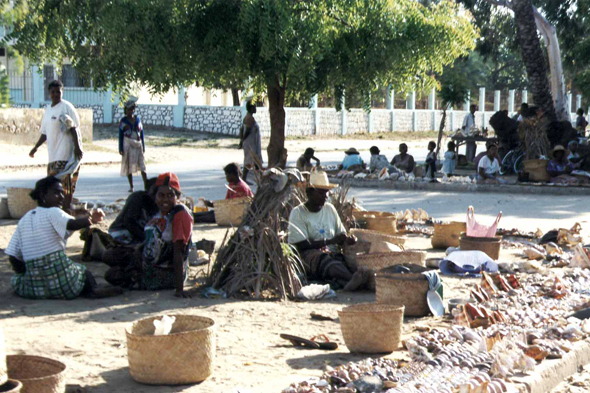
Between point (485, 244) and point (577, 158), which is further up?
point (577, 158)

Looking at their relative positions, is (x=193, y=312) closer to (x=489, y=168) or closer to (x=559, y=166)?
(x=489, y=168)

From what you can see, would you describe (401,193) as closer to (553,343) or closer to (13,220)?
(13,220)

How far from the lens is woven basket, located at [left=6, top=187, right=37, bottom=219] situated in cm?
1082

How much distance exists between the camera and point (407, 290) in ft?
20.2

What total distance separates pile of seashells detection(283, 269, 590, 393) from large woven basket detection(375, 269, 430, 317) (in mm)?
305

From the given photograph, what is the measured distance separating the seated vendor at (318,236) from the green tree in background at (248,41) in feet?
5.59

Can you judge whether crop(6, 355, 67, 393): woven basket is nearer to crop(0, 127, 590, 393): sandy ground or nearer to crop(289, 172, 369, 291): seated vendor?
crop(0, 127, 590, 393): sandy ground

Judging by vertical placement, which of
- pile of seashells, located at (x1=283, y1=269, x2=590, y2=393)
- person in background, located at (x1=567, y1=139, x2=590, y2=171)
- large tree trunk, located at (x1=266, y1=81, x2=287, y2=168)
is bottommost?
pile of seashells, located at (x1=283, y1=269, x2=590, y2=393)

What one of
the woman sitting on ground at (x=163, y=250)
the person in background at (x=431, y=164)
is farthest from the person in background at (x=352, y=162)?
the woman sitting on ground at (x=163, y=250)

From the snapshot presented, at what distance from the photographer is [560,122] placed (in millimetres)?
19141

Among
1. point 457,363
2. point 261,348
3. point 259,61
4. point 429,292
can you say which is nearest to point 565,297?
point 429,292

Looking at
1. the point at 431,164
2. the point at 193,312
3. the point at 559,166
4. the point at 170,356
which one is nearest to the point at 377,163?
the point at 431,164

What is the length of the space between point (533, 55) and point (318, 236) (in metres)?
13.9

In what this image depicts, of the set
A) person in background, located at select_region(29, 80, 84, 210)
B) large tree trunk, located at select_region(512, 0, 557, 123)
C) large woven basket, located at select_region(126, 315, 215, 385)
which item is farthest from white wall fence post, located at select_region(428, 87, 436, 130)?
large woven basket, located at select_region(126, 315, 215, 385)
